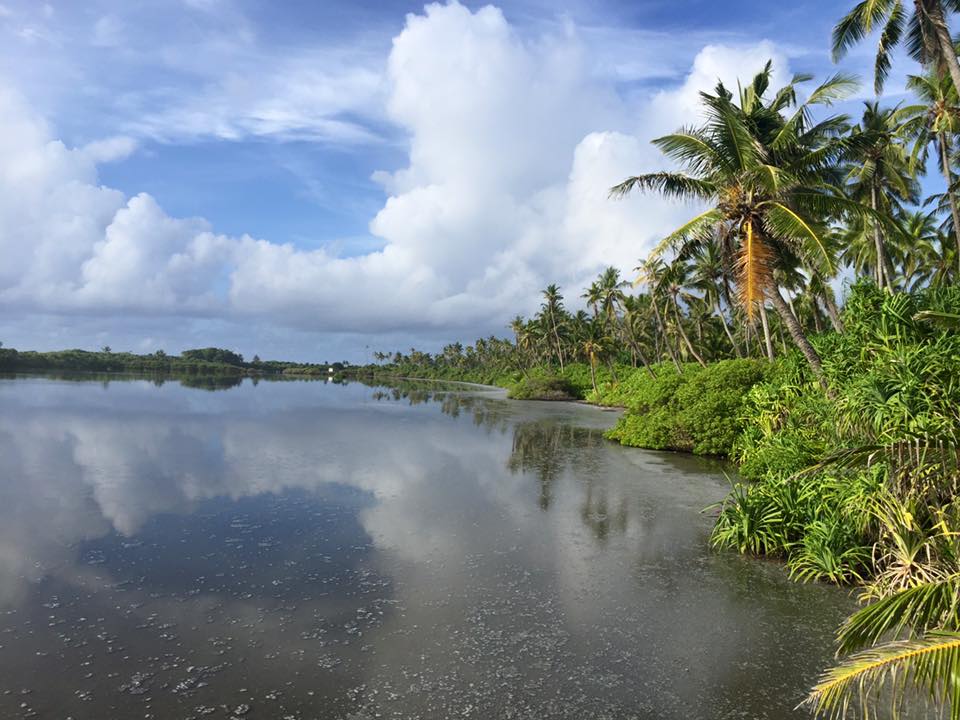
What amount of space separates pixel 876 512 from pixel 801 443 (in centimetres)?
690

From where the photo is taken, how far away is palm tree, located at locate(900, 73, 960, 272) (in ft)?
60.1

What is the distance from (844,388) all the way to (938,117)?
42.3 feet

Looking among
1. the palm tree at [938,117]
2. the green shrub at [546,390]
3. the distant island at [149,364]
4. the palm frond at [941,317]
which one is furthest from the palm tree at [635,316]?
the distant island at [149,364]

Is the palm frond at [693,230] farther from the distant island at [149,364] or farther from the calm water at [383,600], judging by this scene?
the distant island at [149,364]

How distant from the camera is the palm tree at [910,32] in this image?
15508mm

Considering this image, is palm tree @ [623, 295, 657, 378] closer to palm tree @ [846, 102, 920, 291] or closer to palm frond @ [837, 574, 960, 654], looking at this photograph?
palm tree @ [846, 102, 920, 291]

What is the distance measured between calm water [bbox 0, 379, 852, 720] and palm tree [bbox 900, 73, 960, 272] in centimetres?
1317

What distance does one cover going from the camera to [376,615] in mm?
8281

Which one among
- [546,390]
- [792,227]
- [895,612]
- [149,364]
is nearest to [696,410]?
[792,227]

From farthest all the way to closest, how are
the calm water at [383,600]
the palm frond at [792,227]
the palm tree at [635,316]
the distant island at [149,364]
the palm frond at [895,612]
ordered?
the distant island at [149,364] < the palm tree at [635,316] < the palm frond at [792,227] < the calm water at [383,600] < the palm frond at [895,612]

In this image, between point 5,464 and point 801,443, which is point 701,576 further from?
point 5,464

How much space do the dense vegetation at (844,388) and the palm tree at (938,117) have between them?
0.10 m

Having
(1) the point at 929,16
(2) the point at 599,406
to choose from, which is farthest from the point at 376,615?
(2) the point at 599,406

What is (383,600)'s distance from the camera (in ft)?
29.0
